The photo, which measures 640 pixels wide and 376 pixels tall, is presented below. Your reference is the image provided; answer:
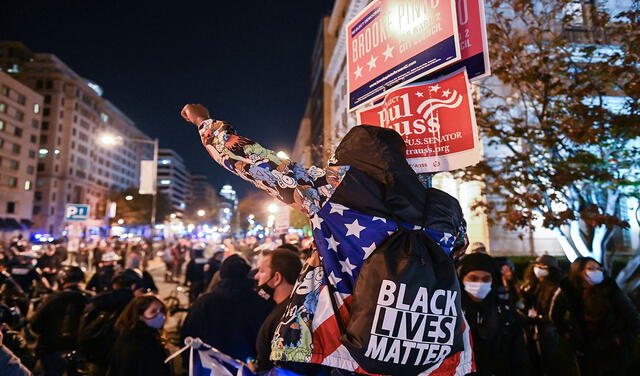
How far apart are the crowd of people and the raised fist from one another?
4.35 ft

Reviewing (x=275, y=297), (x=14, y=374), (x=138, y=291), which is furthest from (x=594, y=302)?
(x=138, y=291)

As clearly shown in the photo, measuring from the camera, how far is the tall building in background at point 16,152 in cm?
6044

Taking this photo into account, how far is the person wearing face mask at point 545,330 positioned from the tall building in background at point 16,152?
71.3 m

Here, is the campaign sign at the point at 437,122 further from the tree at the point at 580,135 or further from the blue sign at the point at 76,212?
the blue sign at the point at 76,212

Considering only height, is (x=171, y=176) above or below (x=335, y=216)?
above

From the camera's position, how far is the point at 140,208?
7544cm

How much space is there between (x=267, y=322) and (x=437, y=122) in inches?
→ 68.2

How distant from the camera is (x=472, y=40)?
2.42m

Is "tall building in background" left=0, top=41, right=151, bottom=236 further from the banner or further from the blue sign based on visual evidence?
the blue sign

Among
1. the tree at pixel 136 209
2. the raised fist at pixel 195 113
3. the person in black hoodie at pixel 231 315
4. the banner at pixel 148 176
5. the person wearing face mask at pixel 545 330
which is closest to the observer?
the raised fist at pixel 195 113

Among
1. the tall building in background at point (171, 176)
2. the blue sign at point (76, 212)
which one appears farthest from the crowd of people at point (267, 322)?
the tall building in background at point (171, 176)

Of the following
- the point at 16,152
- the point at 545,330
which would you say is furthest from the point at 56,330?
the point at 16,152

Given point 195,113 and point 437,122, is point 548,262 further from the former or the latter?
point 195,113

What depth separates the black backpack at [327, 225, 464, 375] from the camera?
1453mm
